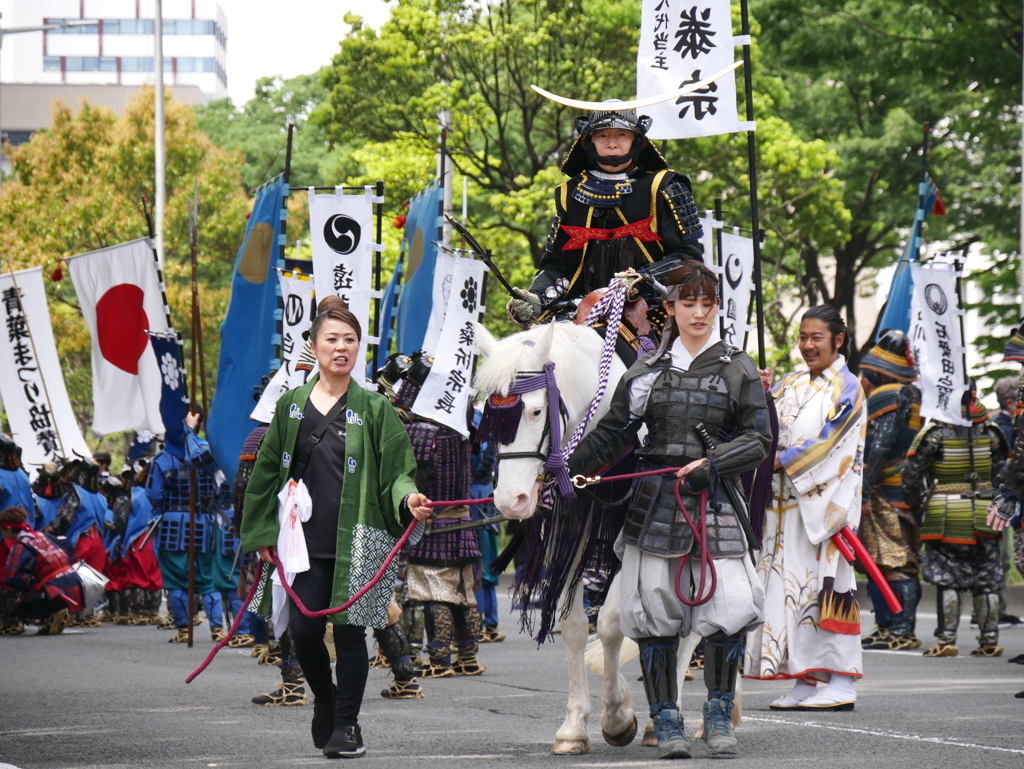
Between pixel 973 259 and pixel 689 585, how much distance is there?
3183 centimetres

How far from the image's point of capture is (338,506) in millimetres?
6457

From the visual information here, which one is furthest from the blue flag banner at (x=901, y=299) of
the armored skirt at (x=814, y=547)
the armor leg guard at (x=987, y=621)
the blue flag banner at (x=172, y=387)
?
the blue flag banner at (x=172, y=387)

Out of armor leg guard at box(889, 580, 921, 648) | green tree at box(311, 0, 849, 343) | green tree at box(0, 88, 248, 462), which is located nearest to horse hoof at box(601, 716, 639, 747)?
armor leg guard at box(889, 580, 921, 648)

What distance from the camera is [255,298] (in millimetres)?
12547

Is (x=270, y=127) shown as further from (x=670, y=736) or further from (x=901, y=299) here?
(x=670, y=736)

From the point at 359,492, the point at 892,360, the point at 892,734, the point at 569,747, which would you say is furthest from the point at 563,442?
the point at 892,360

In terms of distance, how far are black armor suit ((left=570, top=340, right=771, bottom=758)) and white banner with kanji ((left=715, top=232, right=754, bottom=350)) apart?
23.4ft

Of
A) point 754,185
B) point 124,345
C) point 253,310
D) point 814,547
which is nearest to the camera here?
point 814,547

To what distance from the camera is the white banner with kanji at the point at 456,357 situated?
10617 mm

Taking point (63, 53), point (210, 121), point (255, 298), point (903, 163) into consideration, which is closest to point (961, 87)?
point (903, 163)

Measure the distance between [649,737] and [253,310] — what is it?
21.8ft

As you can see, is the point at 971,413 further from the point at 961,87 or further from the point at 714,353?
the point at 961,87

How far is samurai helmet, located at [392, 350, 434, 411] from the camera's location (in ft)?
35.6

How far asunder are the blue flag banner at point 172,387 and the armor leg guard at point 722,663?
719 cm
